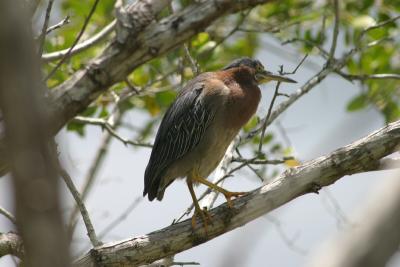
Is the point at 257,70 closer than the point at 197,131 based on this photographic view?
No

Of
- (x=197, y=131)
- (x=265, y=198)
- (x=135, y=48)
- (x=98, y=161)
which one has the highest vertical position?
(x=98, y=161)

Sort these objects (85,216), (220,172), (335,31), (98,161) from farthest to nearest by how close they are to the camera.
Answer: (98,161) → (220,172) → (335,31) → (85,216)

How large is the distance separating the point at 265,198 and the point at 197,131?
133 centimetres

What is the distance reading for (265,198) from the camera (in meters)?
3.67

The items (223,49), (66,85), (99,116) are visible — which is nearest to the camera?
(66,85)

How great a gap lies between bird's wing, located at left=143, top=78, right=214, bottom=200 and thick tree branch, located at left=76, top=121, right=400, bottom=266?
1.08 meters

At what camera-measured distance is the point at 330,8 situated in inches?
239

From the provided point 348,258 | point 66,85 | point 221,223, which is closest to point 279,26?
point 221,223

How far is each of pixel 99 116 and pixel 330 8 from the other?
2295 millimetres

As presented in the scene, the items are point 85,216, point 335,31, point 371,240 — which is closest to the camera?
point 371,240

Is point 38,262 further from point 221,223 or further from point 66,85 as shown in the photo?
point 221,223

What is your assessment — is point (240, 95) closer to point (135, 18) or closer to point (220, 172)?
point (220, 172)

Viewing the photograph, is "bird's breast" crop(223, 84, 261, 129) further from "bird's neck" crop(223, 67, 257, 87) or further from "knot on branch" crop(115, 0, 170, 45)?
"knot on branch" crop(115, 0, 170, 45)

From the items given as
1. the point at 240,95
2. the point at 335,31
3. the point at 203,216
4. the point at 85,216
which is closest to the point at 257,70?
the point at 240,95
